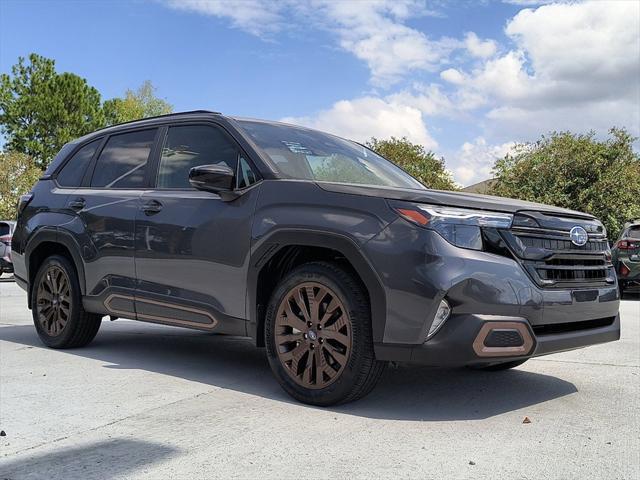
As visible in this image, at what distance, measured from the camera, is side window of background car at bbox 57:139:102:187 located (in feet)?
19.8

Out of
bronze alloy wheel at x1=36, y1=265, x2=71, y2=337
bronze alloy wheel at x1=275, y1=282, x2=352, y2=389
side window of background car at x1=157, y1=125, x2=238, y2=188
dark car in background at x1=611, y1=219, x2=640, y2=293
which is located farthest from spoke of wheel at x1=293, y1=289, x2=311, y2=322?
dark car in background at x1=611, y1=219, x2=640, y2=293

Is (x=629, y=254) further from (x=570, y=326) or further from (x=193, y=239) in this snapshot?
(x=193, y=239)

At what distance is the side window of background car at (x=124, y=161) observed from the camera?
5422mm

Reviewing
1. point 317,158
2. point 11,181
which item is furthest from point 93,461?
point 11,181

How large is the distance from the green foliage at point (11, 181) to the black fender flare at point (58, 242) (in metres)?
→ 36.8

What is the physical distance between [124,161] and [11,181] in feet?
127

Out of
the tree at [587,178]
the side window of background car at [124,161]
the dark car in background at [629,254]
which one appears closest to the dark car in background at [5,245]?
the side window of background car at [124,161]

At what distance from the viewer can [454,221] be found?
3619 mm

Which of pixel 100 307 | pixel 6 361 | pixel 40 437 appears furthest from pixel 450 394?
pixel 6 361

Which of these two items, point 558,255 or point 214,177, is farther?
point 214,177

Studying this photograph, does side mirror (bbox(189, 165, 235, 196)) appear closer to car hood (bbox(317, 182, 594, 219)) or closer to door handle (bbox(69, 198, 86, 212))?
car hood (bbox(317, 182, 594, 219))

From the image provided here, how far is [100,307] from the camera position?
5.45 meters

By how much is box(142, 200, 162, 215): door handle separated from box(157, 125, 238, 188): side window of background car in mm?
172

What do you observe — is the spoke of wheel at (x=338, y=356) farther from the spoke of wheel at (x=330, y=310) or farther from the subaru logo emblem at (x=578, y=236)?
the subaru logo emblem at (x=578, y=236)
